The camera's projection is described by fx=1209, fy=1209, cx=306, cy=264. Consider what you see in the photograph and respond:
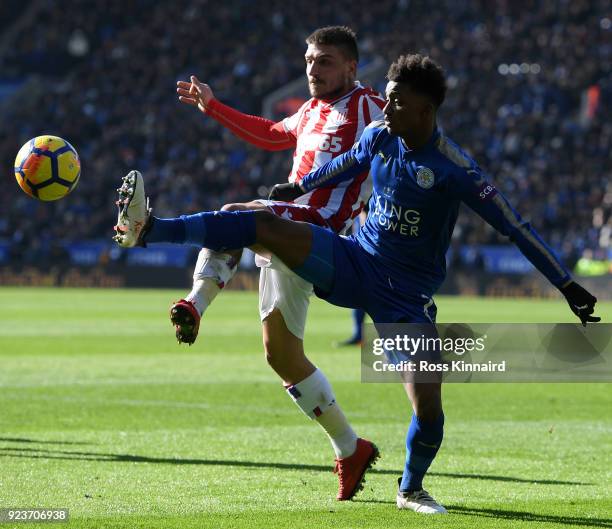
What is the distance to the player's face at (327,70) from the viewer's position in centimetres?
669

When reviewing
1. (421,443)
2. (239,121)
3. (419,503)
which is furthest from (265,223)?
(239,121)

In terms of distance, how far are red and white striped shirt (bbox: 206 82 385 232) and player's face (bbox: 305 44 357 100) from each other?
0.23 ft

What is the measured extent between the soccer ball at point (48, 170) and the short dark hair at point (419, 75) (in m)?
2.00

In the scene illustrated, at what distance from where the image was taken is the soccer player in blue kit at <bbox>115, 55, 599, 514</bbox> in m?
5.32

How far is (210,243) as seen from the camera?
519 centimetres

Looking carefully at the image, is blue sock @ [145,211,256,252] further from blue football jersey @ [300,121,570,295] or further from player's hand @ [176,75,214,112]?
player's hand @ [176,75,214,112]

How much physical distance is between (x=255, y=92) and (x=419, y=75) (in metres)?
32.5

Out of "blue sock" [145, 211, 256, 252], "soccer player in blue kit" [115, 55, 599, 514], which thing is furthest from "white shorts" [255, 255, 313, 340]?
"blue sock" [145, 211, 256, 252]

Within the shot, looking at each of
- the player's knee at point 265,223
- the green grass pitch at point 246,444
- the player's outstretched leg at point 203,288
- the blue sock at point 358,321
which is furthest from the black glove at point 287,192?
the blue sock at point 358,321

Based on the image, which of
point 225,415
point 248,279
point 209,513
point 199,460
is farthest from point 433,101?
point 248,279

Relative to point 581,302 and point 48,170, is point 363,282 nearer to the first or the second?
point 581,302

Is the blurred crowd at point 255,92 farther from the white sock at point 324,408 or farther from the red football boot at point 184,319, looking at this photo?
the red football boot at point 184,319

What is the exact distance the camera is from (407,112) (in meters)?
5.53

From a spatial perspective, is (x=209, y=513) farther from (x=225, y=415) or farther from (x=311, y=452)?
(x=225, y=415)
